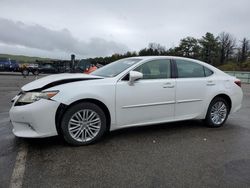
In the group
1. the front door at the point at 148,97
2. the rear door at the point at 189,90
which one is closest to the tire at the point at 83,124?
the front door at the point at 148,97

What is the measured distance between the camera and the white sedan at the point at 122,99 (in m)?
3.58

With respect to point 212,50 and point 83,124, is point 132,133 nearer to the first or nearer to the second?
point 83,124

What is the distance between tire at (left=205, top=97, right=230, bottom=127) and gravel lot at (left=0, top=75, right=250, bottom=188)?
43cm

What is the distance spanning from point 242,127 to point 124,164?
11.0 feet

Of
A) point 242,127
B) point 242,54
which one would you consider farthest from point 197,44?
point 242,127

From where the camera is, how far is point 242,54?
254 ft

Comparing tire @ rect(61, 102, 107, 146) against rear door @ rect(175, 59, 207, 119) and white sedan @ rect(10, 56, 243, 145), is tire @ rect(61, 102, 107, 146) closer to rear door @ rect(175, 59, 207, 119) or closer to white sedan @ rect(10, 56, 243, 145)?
white sedan @ rect(10, 56, 243, 145)

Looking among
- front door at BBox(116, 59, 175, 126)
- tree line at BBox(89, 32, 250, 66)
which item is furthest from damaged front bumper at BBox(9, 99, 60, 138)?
tree line at BBox(89, 32, 250, 66)

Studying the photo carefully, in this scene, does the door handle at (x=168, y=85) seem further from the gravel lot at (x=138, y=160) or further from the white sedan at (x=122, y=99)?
the gravel lot at (x=138, y=160)

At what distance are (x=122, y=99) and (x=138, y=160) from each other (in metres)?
1.12

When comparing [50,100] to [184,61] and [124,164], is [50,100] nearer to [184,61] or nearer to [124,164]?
[124,164]

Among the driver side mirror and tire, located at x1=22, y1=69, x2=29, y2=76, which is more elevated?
the driver side mirror

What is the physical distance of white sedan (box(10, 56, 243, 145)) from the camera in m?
3.58

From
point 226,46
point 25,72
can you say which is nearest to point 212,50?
point 226,46
